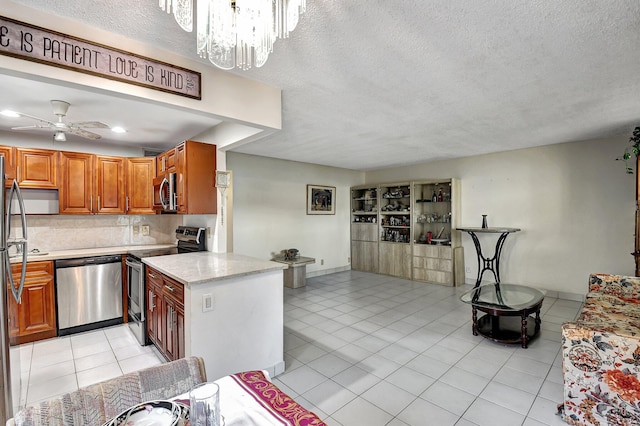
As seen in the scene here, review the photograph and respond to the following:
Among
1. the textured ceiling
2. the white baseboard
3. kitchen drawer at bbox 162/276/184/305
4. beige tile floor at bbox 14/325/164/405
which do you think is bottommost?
beige tile floor at bbox 14/325/164/405

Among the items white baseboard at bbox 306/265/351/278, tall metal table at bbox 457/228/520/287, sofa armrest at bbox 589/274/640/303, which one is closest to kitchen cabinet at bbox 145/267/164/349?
white baseboard at bbox 306/265/351/278

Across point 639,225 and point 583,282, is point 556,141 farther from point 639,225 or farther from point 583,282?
point 583,282

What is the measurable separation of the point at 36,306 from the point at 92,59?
2913 mm

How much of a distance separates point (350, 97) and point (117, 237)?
378cm

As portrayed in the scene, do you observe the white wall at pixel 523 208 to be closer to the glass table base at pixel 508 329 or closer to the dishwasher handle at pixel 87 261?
the glass table base at pixel 508 329

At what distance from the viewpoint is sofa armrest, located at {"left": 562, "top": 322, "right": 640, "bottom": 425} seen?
1737mm

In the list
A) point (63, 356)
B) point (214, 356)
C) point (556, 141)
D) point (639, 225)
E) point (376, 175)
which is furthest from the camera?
point (376, 175)

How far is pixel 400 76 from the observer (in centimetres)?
228

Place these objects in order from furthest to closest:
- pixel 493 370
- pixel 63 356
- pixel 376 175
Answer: pixel 376 175
pixel 63 356
pixel 493 370

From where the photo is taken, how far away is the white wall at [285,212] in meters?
5.25

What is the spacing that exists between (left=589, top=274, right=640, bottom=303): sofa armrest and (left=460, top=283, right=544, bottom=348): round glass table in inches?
20.8

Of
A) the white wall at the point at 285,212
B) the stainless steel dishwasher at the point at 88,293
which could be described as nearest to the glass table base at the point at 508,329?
the white wall at the point at 285,212

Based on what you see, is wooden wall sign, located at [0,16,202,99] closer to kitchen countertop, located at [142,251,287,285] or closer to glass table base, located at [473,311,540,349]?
kitchen countertop, located at [142,251,287,285]

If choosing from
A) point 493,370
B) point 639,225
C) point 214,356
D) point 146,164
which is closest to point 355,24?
point 214,356
